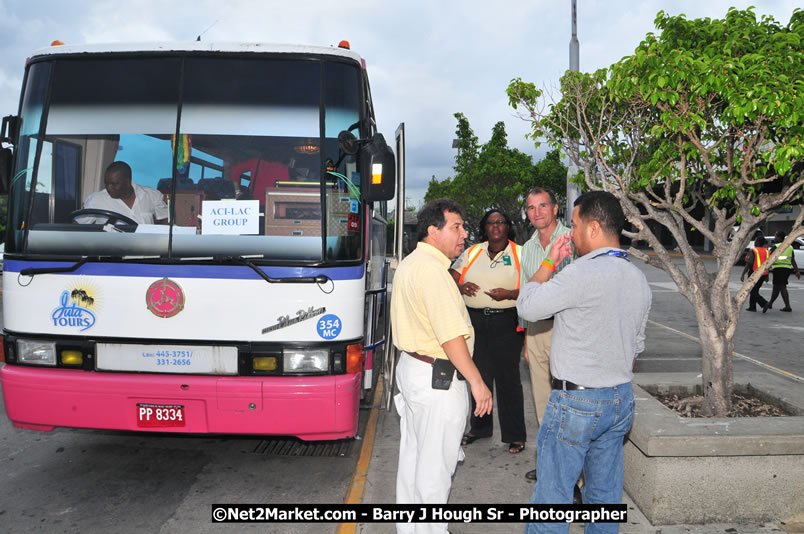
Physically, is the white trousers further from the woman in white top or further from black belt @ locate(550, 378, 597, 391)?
the woman in white top

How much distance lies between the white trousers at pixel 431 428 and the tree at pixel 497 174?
92.4ft

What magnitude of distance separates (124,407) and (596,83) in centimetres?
471

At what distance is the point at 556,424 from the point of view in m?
2.71

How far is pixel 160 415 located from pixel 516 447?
9.00ft

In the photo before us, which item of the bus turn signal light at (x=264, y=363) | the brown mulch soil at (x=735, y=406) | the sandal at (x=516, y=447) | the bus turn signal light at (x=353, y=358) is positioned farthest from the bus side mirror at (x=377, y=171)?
the brown mulch soil at (x=735, y=406)

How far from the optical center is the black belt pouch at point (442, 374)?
2.96m

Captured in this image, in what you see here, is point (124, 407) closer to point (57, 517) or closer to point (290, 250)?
point (57, 517)

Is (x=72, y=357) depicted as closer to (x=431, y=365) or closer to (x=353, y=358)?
(x=353, y=358)

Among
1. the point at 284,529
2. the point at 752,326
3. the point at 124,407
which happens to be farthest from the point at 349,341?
the point at 752,326

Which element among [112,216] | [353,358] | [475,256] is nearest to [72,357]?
[112,216]

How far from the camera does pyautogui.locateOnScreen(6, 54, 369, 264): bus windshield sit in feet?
13.3

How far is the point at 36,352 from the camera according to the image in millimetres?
4105

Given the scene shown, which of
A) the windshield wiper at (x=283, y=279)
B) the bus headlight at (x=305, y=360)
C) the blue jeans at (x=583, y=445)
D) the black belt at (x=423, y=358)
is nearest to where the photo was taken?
the blue jeans at (x=583, y=445)

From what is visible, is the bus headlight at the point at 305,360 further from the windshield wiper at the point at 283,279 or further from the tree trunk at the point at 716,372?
the tree trunk at the point at 716,372
